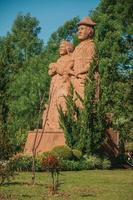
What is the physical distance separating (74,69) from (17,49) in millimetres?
24599

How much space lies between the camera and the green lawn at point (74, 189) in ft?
39.2

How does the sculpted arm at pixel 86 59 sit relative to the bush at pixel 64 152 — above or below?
above

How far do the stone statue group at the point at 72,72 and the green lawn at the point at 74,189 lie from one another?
916 centimetres

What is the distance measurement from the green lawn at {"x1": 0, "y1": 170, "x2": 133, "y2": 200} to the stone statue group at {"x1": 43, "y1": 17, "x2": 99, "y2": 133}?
916 cm

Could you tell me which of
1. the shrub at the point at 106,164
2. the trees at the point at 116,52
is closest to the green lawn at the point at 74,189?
the shrub at the point at 106,164

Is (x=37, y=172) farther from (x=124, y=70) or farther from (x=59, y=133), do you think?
(x=124, y=70)

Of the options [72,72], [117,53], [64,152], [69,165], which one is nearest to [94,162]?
[64,152]

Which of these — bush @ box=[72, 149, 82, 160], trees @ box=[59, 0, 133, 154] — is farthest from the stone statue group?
trees @ box=[59, 0, 133, 154]

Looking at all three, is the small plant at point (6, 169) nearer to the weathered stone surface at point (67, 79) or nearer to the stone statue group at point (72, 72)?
the weathered stone surface at point (67, 79)

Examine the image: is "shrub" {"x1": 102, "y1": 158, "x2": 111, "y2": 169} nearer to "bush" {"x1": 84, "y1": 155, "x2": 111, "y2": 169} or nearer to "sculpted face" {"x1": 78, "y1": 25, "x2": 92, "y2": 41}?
"bush" {"x1": 84, "y1": 155, "x2": 111, "y2": 169}

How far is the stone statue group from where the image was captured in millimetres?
26062

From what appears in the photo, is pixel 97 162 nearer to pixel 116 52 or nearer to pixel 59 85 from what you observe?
pixel 59 85

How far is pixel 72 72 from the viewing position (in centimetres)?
2675

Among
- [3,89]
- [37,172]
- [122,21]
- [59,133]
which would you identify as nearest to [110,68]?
[122,21]
